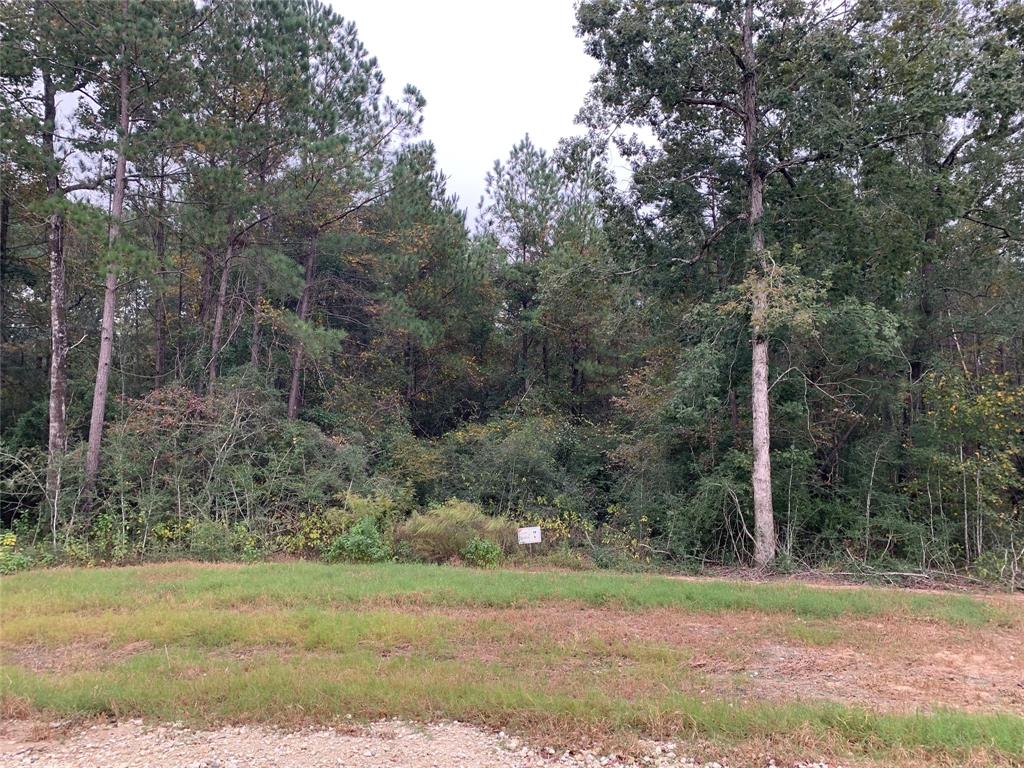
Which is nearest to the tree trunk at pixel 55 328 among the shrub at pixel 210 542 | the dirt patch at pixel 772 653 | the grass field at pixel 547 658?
the shrub at pixel 210 542

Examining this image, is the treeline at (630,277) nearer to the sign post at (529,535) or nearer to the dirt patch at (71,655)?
the sign post at (529,535)

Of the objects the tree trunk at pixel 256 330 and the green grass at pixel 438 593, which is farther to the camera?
the tree trunk at pixel 256 330

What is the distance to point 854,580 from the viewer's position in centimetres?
1089

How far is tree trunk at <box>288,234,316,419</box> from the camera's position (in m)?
17.8

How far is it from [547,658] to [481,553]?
239 inches

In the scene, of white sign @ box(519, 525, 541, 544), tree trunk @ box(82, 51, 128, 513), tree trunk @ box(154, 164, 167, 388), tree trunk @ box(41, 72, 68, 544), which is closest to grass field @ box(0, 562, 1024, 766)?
white sign @ box(519, 525, 541, 544)

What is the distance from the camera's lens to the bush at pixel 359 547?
11.7 meters

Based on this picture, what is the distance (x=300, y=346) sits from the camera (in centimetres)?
1742

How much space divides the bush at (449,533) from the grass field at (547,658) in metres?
2.44

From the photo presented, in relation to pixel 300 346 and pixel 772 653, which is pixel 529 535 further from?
pixel 300 346

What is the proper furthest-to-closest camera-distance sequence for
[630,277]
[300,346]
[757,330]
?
[300,346], [630,277], [757,330]

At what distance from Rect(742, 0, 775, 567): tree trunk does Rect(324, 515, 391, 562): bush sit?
25.3ft

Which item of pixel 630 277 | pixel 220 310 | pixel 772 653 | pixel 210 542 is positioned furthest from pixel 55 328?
pixel 772 653

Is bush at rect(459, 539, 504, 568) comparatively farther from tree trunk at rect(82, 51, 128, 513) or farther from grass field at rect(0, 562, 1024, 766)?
tree trunk at rect(82, 51, 128, 513)
